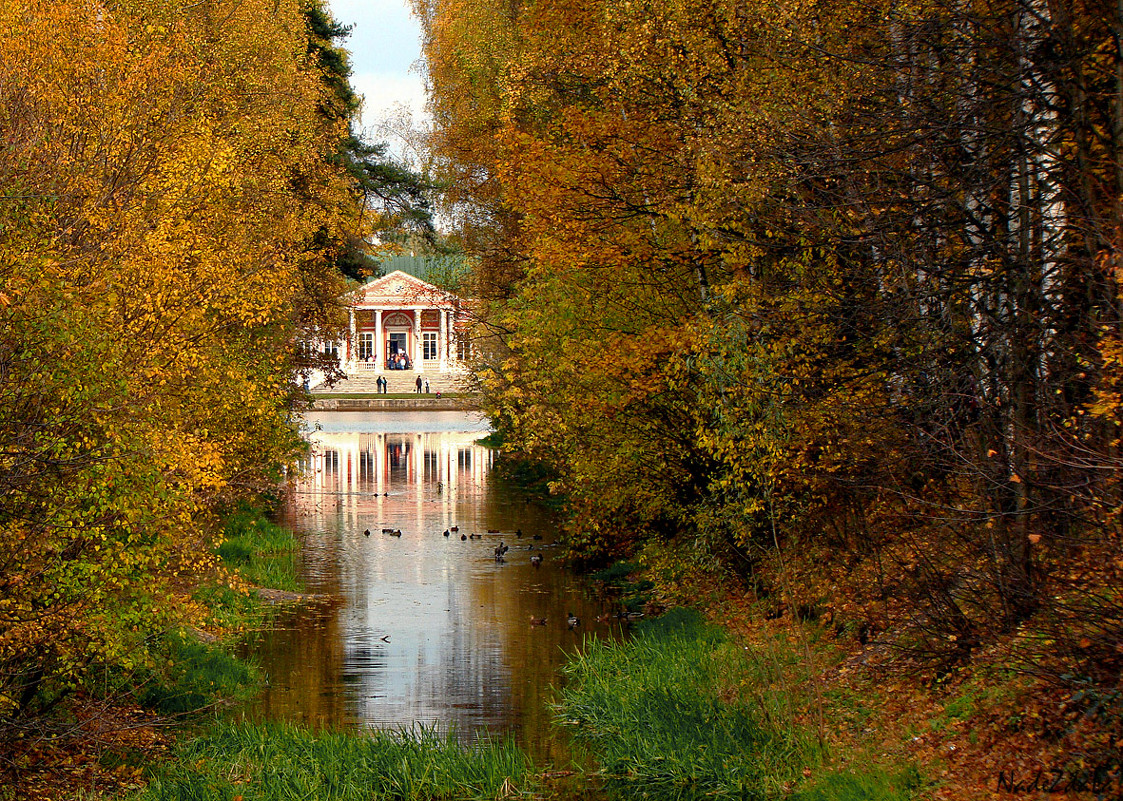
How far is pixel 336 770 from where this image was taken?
36.5ft

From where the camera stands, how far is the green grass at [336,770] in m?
10.6

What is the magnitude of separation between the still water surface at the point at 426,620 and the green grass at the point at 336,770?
1018mm

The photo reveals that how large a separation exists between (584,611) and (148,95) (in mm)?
9594

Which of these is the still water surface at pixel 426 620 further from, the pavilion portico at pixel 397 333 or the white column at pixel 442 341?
the pavilion portico at pixel 397 333

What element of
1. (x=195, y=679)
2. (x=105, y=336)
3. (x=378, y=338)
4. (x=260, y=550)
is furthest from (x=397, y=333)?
(x=105, y=336)

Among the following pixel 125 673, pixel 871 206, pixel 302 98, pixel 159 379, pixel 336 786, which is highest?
pixel 302 98

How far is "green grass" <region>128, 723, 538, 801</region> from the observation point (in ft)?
34.9

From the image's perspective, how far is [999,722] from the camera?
899cm

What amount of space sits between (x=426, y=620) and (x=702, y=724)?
7.57 m

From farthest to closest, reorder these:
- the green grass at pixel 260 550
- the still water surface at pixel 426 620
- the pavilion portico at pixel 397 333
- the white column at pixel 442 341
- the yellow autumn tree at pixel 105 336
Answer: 1. the pavilion portico at pixel 397 333
2. the white column at pixel 442 341
3. the green grass at pixel 260 550
4. the still water surface at pixel 426 620
5. the yellow autumn tree at pixel 105 336

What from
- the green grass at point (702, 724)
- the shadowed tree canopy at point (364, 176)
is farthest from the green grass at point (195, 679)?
the shadowed tree canopy at point (364, 176)


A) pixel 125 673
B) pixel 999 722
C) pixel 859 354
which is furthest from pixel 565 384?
pixel 999 722

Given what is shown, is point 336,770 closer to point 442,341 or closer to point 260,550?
point 260,550

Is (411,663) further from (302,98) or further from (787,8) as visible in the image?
(302,98)
